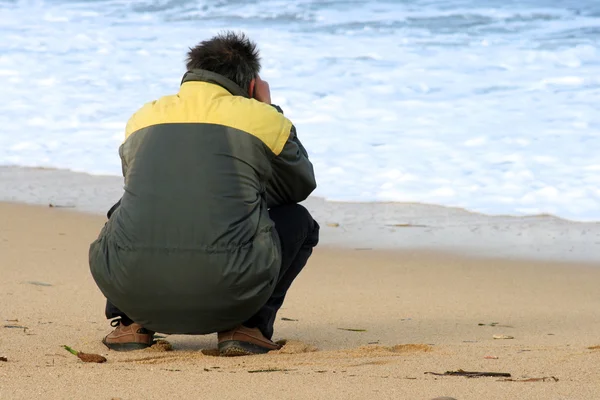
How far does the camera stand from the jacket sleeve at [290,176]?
10.9 feet

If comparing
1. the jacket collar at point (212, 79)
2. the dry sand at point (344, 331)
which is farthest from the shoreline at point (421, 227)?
the jacket collar at point (212, 79)

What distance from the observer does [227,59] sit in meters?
3.41

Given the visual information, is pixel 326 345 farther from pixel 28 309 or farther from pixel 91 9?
pixel 91 9

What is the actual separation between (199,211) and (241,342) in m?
0.53

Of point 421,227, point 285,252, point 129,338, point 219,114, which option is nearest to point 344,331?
point 285,252

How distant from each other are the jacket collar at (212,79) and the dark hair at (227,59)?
39 mm

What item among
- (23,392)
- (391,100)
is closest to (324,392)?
(23,392)

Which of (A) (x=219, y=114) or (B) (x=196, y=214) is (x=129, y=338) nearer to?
(B) (x=196, y=214)

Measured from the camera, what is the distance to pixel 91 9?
18594 mm

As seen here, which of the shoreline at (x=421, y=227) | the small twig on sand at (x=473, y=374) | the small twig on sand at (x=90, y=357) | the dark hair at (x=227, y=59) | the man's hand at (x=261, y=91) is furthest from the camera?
the shoreline at (x=421, y=227)

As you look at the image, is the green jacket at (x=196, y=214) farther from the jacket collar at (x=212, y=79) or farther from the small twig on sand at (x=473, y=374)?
the small twig on sand at (x=473, y=374)

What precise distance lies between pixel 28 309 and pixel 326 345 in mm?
1269

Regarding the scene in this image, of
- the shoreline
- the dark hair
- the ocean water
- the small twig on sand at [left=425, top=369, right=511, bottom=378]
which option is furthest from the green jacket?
the ocean water

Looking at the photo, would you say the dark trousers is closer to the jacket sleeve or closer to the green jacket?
the jacket sleeve
